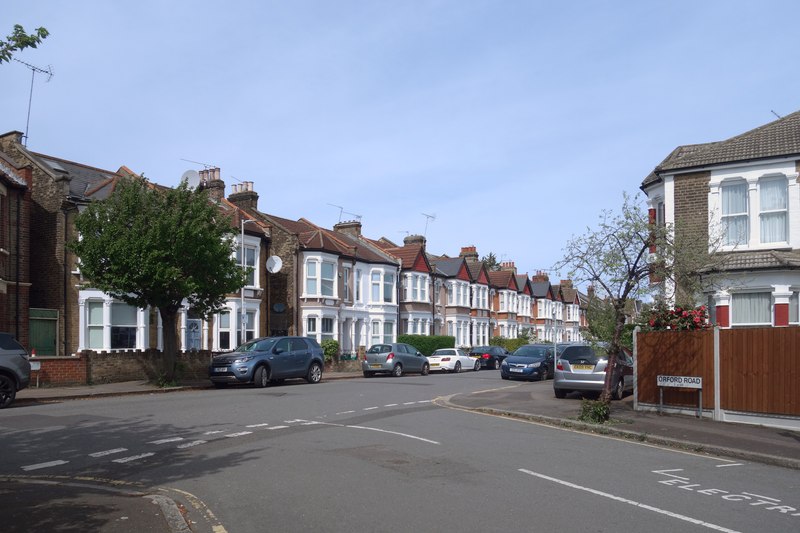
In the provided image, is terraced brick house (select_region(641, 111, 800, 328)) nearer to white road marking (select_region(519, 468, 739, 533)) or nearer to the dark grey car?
white road marking (select_region(519, 468, 739, 533))

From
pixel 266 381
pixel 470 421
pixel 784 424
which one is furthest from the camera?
pixel 266 381

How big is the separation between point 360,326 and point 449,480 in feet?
116

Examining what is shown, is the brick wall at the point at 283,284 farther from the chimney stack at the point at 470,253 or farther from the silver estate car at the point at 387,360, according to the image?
the chimney stack at the point at 470,253

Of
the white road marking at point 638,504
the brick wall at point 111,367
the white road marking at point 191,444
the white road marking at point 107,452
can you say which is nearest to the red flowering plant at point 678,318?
the white road marking at point 638,504

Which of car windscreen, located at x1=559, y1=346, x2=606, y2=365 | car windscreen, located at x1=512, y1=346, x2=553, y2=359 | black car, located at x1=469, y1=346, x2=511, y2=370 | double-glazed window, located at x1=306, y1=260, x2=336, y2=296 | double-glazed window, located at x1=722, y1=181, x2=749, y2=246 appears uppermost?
double-glazed window, located at x1=722, y1=181, x2=749, y2=246

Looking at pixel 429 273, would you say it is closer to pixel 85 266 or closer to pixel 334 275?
pixel 334 275

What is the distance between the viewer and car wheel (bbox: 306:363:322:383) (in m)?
25.8

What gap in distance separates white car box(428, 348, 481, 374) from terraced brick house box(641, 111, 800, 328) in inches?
798

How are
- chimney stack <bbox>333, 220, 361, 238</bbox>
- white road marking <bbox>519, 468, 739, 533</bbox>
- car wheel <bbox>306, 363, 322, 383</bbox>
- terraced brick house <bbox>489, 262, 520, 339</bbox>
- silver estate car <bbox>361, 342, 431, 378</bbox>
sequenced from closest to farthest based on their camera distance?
white road marking <bbox>519, 468, 739, 533</bbox>
car wheel <bbox>306, 363, 322, 383</bbox>
silver estate car <bbox>361, 342, 431, 378</bbox>
chimney stack <bbox>333, 220, 361, 238</bbox>
terraced brick house <bbox>489, 262, 520, 339</bbox>

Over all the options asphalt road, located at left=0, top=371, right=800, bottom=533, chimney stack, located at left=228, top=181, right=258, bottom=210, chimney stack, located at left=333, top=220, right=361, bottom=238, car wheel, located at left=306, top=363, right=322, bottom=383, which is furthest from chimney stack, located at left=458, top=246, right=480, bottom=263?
asphalt road, located at left=0, top=371, right=800, bottom=533

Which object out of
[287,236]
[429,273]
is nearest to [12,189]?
[287,236]

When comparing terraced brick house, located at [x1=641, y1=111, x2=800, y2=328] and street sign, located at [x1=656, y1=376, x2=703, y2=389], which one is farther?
terraced brick house, located at [x1=641, y1=111, x2=800, y2=328]

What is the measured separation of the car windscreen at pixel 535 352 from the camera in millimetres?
30406

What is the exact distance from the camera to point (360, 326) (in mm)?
43688
